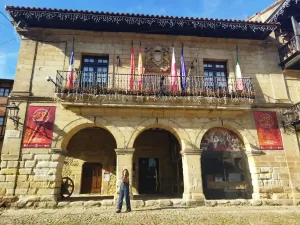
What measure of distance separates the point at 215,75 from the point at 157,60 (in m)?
2.47

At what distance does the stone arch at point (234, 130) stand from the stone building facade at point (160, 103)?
0.12ft

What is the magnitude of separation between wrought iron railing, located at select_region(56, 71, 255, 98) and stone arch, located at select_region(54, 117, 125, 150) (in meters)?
1.02

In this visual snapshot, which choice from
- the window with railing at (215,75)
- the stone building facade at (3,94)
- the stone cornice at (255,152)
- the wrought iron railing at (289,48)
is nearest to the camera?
the stone cornice at (255,152)

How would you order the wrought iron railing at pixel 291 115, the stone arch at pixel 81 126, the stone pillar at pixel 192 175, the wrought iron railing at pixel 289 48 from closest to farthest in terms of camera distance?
the stone pillar at pixel 192 175, the stone arch at pixel 81 126, the wrought iron railing at pixel 291 115, the wrought iron railing at pixel 289 48

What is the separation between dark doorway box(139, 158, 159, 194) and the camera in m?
10.9

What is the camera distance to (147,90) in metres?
7.93

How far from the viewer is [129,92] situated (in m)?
7.86

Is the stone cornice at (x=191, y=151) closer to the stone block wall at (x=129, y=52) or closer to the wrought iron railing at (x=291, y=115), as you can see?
the stone block wall at (x=129, y=52)

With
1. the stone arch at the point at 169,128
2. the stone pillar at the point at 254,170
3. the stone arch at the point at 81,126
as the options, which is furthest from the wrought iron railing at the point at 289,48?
the stone arch at the point at 81,126

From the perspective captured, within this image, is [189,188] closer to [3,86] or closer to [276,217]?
[276,217]

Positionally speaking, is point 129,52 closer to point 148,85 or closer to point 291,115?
point 148,85

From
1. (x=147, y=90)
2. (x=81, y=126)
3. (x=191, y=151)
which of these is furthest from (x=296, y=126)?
(x=81, y=126)

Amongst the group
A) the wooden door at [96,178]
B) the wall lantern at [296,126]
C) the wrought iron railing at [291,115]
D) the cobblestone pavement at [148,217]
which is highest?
the wrought iron railing at [291,115]

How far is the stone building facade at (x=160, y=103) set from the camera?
754 centimetres
